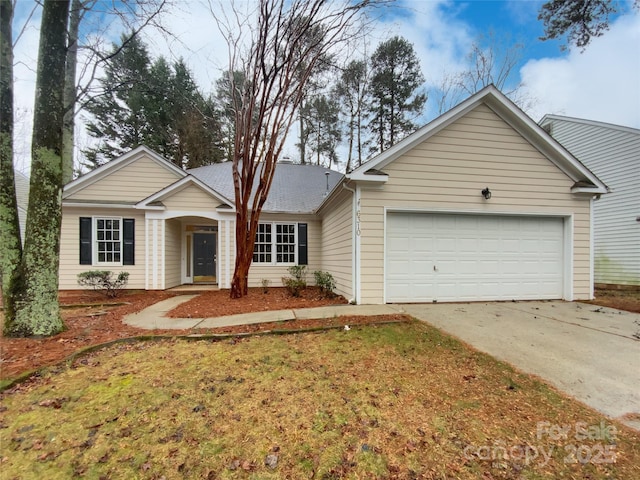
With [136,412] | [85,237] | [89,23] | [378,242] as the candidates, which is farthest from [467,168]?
[85,237]

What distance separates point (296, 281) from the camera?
10.2 m

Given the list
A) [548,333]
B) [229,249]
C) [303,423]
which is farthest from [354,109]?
[303,423]

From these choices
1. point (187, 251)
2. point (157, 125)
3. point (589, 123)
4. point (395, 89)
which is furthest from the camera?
point (157, 125)

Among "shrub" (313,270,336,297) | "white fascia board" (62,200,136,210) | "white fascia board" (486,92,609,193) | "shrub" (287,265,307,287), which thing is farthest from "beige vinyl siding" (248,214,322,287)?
"white fascia board" (486,92,609,193)

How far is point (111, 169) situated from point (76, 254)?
10.5 feet

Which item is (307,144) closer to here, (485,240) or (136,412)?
(485,240)

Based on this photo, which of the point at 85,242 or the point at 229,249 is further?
the point at 229,249

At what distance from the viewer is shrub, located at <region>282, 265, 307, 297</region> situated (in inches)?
381

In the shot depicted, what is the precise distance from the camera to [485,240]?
25.8 ft

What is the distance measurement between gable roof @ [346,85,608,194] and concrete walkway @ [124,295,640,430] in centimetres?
313

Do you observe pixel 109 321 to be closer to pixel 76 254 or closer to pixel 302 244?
pixel 76 254

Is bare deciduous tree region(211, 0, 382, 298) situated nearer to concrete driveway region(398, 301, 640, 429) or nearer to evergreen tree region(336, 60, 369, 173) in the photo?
concrete driveway region(398, 301, 640, 429)

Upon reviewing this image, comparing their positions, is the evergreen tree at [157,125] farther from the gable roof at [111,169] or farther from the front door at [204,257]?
the front door at [204,257]

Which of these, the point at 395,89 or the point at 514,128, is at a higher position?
the point at 395,89
